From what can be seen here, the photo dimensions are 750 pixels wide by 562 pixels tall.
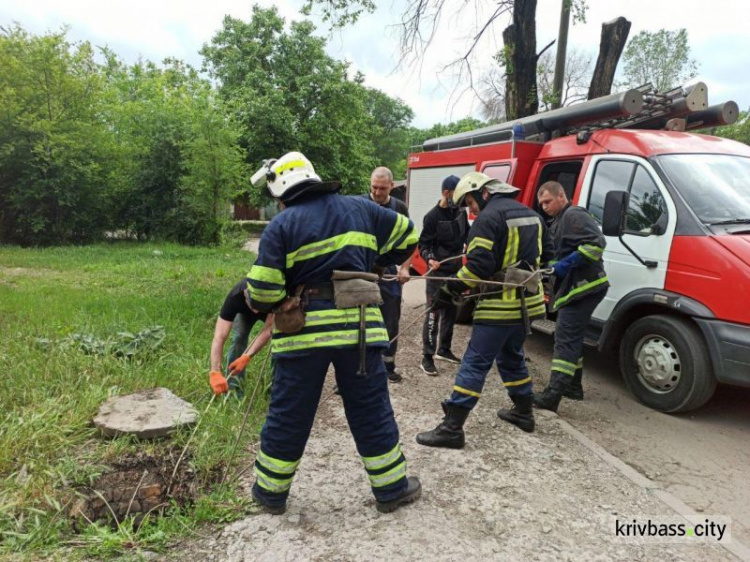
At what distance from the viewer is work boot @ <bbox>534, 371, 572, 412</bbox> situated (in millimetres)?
4035

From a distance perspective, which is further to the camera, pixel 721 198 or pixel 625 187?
pixel 625 187

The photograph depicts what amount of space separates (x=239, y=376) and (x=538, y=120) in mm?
4433

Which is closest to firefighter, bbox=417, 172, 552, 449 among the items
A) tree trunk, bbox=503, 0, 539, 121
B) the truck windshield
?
the truck windshield

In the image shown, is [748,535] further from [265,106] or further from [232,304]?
[265,106]

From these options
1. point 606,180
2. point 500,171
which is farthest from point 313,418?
point 500,171

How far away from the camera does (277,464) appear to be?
2.50 meters

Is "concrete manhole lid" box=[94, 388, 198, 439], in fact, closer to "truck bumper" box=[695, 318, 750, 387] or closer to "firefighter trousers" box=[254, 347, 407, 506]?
"firefighter trousers" box=[254, 347, 407, 506]

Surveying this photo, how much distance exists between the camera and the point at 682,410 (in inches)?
157

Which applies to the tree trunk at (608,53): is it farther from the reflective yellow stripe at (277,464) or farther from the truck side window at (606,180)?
the reflective yellow stripe at (277,464)

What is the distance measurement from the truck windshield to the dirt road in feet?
6.43

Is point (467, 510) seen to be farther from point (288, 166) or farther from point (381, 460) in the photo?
point (288, 166)

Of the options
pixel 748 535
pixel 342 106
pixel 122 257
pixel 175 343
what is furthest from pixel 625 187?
pixel 342 106

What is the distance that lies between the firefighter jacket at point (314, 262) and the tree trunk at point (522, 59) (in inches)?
317

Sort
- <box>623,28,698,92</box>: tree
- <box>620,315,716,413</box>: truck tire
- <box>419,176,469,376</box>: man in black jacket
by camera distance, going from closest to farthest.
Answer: <box>620,315,716,413</box>: truck tire
<box>419,176,469,376</box>: man in black jacket
<box>623,28,698,92</box>: tree
